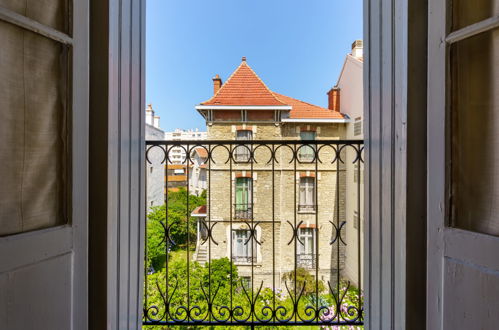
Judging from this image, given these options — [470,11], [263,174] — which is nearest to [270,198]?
[263,174]

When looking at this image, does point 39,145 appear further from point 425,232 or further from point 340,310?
point 340,310

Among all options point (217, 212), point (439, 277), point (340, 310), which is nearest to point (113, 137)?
point (439, 277)

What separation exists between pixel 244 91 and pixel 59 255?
687 cm

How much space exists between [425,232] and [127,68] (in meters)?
1.21

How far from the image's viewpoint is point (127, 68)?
1.09 m

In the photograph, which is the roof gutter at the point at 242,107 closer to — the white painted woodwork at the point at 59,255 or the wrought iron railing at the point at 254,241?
the wrought iron railing at the point at 254,241

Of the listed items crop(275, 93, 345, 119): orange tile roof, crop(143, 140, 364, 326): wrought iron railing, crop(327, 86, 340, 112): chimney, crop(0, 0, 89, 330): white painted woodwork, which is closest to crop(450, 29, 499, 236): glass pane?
crop(143, 140, 364, 326): wrought iron railing

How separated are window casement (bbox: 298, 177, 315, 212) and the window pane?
6758 mm

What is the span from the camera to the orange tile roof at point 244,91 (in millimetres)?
6809

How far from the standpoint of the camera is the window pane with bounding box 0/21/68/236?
2.18 ft

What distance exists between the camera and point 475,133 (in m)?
0.73

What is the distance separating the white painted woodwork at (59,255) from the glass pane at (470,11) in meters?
1.06

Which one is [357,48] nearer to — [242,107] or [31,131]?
[242,107]

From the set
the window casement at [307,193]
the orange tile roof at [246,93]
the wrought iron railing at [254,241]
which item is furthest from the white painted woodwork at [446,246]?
the window casement at [307,193]
